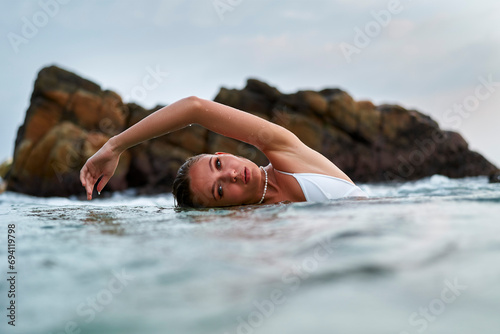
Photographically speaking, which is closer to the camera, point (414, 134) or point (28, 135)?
point (28, 135)

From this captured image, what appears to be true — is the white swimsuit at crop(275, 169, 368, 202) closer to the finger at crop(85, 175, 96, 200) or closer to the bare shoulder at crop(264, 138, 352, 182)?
the bare shoulder at crop(264, 138, 352, 182)

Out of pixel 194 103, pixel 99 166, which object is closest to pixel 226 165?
pixel 194 103

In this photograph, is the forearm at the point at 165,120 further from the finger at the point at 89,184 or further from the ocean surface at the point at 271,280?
the ocean surface at the point at 271,280

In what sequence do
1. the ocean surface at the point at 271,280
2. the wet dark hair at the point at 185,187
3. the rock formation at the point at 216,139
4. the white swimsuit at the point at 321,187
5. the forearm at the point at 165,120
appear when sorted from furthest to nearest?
the rock formation at the point at 216,139, the white swimsuit at the point at 321,187, the wet dark hair at the point at 185,187, the forearm at the point at 165,120, the ocean surface at the point at 271,280

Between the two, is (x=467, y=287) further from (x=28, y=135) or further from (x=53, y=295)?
(x=28, y=135)

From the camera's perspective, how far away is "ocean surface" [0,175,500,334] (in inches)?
36.3

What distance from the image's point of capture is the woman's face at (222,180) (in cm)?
288

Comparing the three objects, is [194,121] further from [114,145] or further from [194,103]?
[114,145]

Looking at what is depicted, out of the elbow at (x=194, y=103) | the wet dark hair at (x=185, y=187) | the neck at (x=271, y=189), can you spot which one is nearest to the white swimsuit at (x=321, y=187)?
the neck at (x=271, y=189)

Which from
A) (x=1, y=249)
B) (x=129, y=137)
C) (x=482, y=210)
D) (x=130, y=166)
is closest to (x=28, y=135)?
(x=130, y=166)

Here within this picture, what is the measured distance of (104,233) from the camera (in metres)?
1.74

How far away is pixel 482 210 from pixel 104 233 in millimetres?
1611

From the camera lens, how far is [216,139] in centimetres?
1352

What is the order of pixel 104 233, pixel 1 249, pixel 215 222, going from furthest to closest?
pixel 215 222 → pixel 104 233 → pixel 1 249
